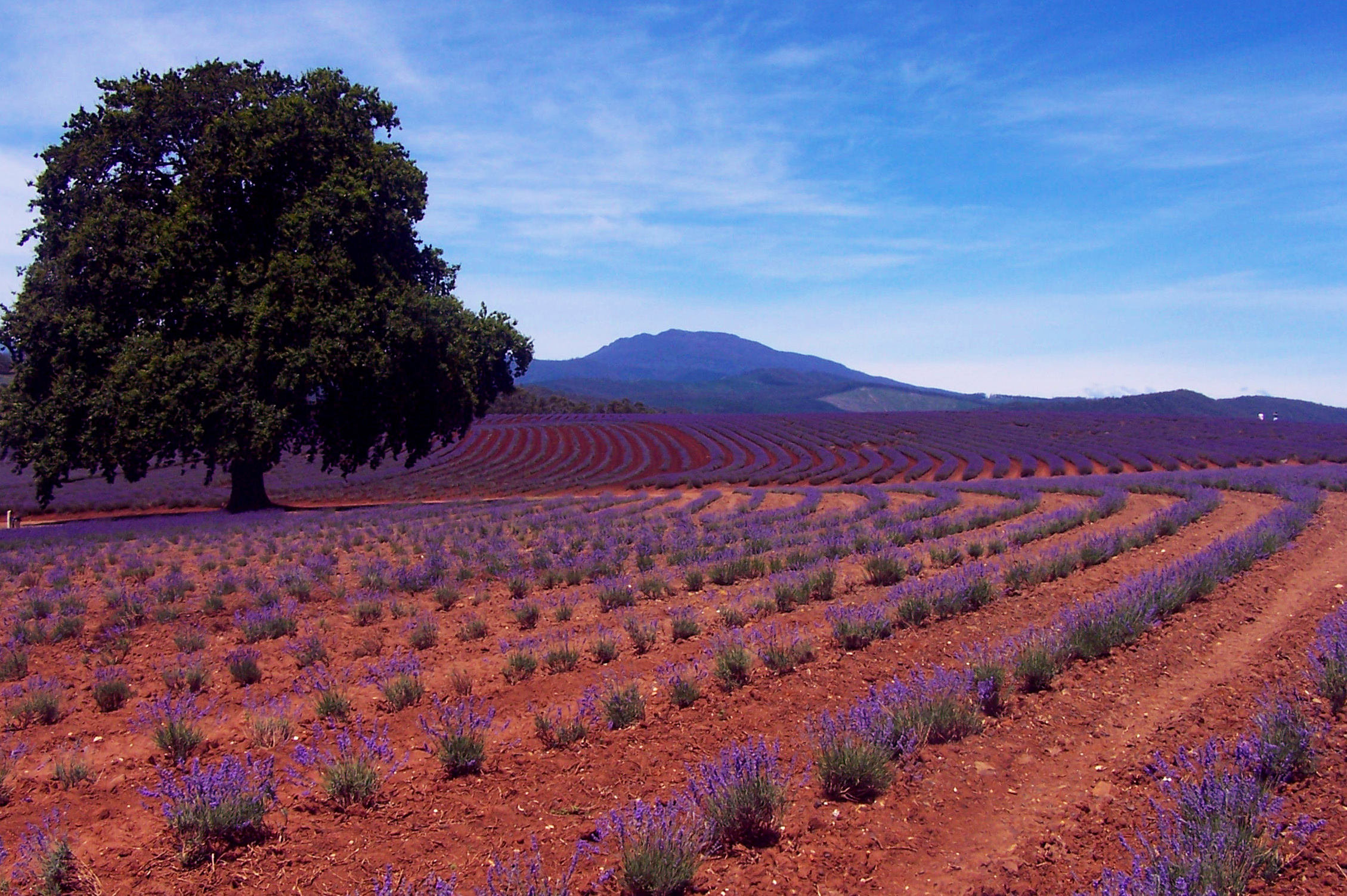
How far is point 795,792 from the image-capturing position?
4.43 meters

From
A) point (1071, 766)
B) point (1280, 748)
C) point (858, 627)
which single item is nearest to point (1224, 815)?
point (1280, 748)

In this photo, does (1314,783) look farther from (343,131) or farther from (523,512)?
(343,131)

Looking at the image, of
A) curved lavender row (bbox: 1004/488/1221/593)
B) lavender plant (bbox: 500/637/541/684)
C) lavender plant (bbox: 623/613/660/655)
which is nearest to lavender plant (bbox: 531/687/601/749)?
lavender plant (bbox: 500/637/541/684)

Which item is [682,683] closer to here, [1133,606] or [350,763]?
[350,763]

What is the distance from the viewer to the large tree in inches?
725

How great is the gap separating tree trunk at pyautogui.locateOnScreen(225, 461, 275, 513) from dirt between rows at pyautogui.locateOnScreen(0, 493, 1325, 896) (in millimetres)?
17493

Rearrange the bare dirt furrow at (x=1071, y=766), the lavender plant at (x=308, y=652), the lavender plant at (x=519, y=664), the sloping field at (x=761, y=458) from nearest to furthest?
the bare dirt furrow at (x=1071, y=766)
the lavender plant at (x=519, y=664)
the lavender plant at (x=308, y=652)
the sloping field at (x=761, y=458)

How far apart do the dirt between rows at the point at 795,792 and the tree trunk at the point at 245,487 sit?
17.5 m

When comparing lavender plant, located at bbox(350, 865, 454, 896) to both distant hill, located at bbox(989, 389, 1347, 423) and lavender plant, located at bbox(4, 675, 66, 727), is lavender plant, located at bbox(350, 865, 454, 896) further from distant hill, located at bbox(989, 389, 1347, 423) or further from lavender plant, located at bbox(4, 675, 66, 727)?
distant hill, located at bbox(989, 389, 1347, 423)

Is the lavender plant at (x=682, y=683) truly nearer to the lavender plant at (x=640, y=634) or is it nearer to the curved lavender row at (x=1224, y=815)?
the lavender plant at (x=640, y=634)

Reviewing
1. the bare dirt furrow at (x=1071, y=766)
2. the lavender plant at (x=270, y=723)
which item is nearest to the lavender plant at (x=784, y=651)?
the bare dirt furrow at (x=1071, y=766)

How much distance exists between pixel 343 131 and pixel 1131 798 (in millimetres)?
23513

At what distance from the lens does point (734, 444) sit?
4972cm

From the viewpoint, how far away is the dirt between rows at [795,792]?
3764 millimetres
